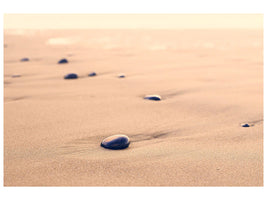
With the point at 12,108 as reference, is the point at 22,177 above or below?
below

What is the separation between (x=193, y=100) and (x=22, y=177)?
1768mm

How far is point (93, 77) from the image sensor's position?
3939 millimetres

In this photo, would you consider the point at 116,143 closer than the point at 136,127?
Yes

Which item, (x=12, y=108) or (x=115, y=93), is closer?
(x=12, y=108)

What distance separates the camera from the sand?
5.00 ft

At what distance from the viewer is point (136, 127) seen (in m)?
2.19

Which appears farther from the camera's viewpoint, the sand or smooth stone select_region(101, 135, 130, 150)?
smooth stone select_region(101, 135, 130, 150)

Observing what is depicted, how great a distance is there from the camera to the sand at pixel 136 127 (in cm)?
153

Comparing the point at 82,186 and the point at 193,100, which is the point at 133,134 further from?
the point at 193,100

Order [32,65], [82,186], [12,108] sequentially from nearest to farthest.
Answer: [82,186]
[12,108]
[32,65]

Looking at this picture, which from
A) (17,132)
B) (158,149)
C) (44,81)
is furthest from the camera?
(44,81)

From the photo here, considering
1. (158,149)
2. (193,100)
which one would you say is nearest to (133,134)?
(158,149)

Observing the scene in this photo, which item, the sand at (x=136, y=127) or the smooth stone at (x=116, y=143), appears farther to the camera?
the smooth stone at (x=116, y=143)

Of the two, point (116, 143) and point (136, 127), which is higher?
point (136, 127)
